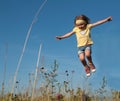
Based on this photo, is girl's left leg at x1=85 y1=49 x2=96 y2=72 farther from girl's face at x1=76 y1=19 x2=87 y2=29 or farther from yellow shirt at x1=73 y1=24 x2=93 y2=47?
girl's face at x1=76 y1=19 x2=87 y2=29

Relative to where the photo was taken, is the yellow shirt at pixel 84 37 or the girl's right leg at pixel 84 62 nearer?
the yellow shirt at pixel 84 37

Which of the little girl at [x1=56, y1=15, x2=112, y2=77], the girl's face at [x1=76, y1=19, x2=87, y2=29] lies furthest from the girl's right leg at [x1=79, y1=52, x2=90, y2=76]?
the girl's face at [x1=76, y1=19, x2=87, y2=29]

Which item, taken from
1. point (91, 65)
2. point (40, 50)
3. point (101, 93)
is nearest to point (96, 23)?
point (91, 65)

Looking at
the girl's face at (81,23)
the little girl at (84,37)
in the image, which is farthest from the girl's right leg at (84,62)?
the girl's face at (81,23)

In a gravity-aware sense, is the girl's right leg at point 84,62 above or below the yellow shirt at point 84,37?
below

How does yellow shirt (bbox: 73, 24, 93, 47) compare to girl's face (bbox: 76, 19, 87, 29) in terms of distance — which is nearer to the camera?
yellow shirt (bbox: 73, 24, 93, 47)

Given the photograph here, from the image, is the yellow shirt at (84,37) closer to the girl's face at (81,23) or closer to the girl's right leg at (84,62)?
the girl's face at (81,23)

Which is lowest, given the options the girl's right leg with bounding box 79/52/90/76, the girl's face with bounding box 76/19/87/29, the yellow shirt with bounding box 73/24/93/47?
the girl's right leg with bounding box 79/52/90/76

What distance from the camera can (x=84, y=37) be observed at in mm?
7461

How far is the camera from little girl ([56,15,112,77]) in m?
7.48

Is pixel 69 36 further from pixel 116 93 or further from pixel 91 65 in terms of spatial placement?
pixel 116 93

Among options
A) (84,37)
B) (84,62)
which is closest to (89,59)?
(84,62)

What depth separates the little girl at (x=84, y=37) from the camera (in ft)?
24.5

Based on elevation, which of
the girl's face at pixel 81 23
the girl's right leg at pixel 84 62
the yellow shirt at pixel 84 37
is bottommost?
the girl's right leg at pixel 84 62
